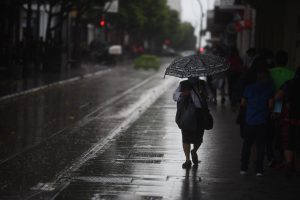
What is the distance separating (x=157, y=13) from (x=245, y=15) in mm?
58006

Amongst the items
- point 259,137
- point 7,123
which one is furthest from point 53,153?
point 7,123

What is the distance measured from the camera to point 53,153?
14.6 meters

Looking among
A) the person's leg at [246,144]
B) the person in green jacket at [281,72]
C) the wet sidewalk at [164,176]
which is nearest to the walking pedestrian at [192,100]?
the wet sidewalk at [164,176]

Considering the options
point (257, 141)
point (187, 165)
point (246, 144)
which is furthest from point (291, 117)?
point (187, 165)

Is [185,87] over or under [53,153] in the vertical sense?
over

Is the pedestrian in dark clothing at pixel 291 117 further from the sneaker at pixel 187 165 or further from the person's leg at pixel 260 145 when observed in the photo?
the sneaker at pixel 187 165

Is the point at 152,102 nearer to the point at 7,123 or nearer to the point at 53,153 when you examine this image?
the point at 7,123

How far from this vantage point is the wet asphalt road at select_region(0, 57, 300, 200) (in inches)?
432

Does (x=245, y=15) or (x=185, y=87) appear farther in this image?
(x=245, y=15)

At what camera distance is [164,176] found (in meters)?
12.0

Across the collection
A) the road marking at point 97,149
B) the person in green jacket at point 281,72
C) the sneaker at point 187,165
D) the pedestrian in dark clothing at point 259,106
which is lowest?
the road marking at point 97,149

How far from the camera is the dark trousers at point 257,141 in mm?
12078

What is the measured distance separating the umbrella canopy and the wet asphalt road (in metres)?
1.42

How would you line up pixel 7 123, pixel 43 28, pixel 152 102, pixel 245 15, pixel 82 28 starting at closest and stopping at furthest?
pixel 7 123 < pixel 152 102 < pixel 245 15 < pixel 43 28 < pixel 82 28
